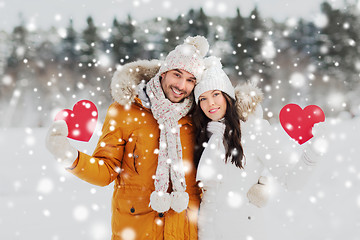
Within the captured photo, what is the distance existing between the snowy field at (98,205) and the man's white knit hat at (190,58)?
115 cm

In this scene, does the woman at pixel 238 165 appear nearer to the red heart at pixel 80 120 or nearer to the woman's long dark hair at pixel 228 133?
the woman's long dark hair at pixel 228 133

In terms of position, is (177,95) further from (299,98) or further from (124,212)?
(299,98)

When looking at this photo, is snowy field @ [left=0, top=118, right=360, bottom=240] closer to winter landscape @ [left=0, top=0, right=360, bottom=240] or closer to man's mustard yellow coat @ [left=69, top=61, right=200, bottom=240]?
man's mustard yellow coat @ [left=69, top=61, right=200, bottom=240]

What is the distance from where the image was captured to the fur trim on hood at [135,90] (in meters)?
2.37

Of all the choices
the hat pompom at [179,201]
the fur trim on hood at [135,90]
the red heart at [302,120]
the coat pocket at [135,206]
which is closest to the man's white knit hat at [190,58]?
the fur trim on hood at [135,90]

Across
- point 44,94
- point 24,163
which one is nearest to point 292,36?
point 44,94

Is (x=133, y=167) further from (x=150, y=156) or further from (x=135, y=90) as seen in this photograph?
(x=135, y=90)

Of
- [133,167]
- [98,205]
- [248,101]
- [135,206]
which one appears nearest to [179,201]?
[135,206]

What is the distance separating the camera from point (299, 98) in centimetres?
1920

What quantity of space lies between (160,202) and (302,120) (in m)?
1.32

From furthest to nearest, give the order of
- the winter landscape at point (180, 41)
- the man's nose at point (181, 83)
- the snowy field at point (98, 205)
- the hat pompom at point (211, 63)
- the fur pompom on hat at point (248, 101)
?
1. the winter landscape at point (180, 41)
2. the snowy field at point (98, 205)
3. the hat pompom at point (211, 63)
4. the man's nose at point (181, 83)
5. the fur pompom on hat at point (248, 101)

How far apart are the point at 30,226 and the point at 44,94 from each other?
720 inches

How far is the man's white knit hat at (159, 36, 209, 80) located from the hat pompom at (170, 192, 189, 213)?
1.00m

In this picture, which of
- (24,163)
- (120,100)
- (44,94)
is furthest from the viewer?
(44,94)
